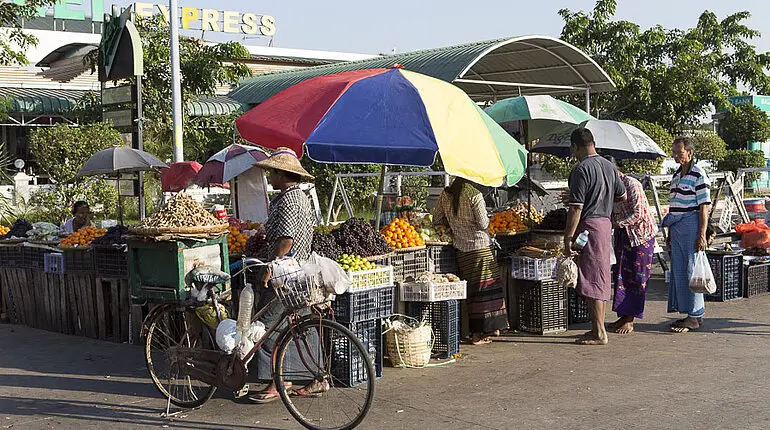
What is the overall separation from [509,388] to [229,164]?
6.87 meters

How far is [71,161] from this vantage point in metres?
20.5

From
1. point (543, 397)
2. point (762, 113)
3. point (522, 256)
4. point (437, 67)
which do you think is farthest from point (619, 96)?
point (543, 397)

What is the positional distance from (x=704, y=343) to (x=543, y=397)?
269cm

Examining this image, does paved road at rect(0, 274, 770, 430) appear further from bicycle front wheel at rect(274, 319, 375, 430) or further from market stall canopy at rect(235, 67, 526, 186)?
market stall canopy at rect(235, 67, 526, 186)

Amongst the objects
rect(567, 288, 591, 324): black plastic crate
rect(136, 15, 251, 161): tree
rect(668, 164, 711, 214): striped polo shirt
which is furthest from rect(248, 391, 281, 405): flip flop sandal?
rect(136, 15, 251, 161): tree

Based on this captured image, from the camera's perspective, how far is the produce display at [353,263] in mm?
7141

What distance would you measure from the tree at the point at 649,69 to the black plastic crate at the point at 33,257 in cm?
2169

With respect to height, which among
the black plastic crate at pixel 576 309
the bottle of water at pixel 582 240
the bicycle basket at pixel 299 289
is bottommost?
the black plastic crate at pixel 576 309

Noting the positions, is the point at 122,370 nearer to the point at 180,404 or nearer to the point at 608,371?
the point at 180,404

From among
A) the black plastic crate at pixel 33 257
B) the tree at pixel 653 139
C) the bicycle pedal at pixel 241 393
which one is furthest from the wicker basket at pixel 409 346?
the tree at pixel 653 139

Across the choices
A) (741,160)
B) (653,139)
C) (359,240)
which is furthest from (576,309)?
(741,160)

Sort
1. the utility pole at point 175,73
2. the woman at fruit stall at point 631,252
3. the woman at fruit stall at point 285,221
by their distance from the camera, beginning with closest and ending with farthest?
1. the woman at fruit stall at point 285,221
2. the woman at fruit stall at point 631,252
3. the utility pole at point 175,73

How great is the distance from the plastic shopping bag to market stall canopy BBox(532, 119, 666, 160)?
2.26 m

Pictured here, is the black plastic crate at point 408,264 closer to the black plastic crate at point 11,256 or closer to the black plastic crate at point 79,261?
the black plastic crate at point 79,261
